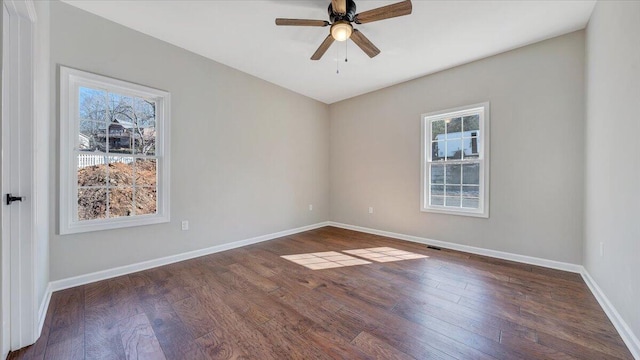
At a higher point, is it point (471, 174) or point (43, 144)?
point (43, 144)

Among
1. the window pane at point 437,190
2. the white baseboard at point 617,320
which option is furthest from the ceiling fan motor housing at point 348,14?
the white baseboard at point 617,320

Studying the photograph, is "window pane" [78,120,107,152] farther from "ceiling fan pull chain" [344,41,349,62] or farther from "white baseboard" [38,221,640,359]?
"ceiling fan pull chain" [344,41,349,62]

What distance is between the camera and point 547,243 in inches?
115

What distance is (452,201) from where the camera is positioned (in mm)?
3725

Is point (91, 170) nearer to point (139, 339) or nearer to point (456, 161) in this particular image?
point (139, 339)

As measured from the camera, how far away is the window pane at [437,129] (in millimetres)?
3850

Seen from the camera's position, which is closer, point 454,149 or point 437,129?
point 454,149

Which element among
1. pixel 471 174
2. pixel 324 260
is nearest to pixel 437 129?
pixel 471 174

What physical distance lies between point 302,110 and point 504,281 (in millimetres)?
4074

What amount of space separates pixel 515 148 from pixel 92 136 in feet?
16.4

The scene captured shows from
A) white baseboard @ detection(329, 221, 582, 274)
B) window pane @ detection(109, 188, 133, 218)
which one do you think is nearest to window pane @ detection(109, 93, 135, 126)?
window pane @ detection(109, 188, 133, 218)

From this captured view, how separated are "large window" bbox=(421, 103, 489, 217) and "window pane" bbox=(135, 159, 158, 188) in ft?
12.8

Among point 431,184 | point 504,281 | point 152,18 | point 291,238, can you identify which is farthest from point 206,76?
point 504,281

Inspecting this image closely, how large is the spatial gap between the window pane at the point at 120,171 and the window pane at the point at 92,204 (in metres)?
0.15
